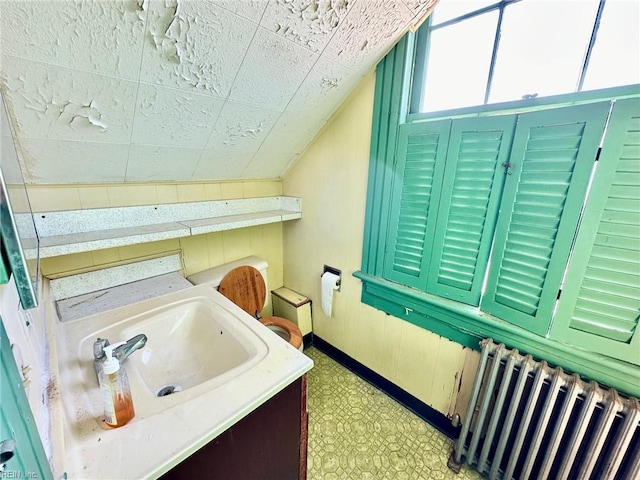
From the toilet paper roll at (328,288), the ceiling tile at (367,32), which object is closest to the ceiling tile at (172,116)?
the ceiling tile at (367,32)

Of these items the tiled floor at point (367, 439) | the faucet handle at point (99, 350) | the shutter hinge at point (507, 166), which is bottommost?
the tiled floor at point (367, 439)

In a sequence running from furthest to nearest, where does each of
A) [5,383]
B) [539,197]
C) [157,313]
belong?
[157,313] → [539,197] → [5,383]

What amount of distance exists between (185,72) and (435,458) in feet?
6.20

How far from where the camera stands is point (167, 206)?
138cm

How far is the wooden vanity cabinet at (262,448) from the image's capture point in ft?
2.16

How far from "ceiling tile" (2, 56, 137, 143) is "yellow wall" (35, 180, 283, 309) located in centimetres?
32

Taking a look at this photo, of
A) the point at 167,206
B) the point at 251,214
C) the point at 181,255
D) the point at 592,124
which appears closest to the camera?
the point at 592,124

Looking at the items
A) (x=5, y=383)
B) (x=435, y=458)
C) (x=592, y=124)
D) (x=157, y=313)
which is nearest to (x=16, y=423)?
(x=5, y=383)

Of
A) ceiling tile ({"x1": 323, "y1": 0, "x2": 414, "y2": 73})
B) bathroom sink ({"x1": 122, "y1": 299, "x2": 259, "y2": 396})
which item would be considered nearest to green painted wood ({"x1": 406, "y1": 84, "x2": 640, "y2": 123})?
ceiling tile ({"x1": 323, "y1": 0, "x2": 414, "y2": 73})

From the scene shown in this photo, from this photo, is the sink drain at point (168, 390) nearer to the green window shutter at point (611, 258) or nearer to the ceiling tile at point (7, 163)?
the ceiling tile at point (7, 163)

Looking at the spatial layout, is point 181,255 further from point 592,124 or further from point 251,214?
point 592,124

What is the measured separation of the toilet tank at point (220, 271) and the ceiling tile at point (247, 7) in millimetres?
1198

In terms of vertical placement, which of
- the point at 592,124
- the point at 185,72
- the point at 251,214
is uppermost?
the point at 185,72

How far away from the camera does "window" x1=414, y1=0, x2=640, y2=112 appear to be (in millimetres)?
842
